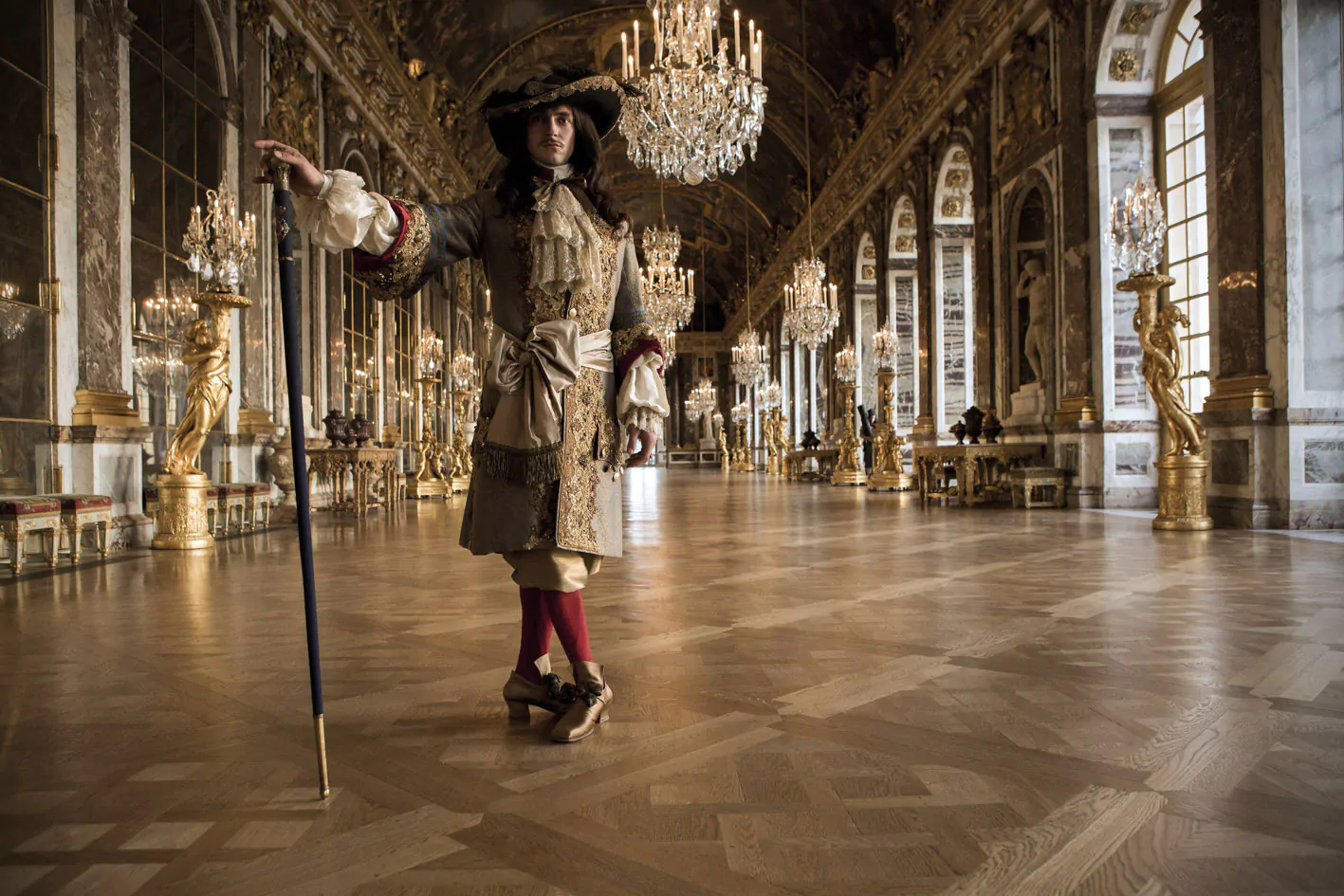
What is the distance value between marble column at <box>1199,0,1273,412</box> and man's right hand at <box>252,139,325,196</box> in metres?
7.87

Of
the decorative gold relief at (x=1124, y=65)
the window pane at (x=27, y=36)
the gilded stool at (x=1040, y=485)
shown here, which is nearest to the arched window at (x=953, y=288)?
the decorative gold relief at (x=1124, y=65)

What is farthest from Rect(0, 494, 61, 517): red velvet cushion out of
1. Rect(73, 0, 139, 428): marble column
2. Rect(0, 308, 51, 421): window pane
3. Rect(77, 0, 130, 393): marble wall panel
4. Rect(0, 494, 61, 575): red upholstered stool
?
Rect(77, 0, 130, 393): marble wall panel

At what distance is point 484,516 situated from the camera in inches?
90.0

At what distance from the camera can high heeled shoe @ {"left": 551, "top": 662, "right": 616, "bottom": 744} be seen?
216 centimetres

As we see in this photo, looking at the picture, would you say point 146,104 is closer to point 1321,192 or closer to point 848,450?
point 1321,192

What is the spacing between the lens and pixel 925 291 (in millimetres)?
15805

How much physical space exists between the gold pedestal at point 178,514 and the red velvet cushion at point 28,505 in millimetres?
1011

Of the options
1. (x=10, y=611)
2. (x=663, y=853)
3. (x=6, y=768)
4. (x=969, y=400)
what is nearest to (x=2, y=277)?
(x=10, y=611)

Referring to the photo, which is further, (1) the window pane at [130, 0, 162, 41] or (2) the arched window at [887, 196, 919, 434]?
(2) the arched window at [887, 196, 919, 434]

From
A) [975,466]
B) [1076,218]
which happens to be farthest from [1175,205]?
[975,466]

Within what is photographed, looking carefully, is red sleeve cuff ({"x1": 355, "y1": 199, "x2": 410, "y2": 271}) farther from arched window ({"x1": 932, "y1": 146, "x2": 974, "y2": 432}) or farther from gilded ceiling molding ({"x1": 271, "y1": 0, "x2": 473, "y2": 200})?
arched window ({"x1": 932, "y1": 146, "x2": 974, "y2": 432})

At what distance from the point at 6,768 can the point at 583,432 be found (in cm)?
154

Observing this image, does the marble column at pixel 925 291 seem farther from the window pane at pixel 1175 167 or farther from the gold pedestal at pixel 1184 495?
the gold pedestal at pixel 1184 495

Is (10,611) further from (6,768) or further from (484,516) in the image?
(484,516)
